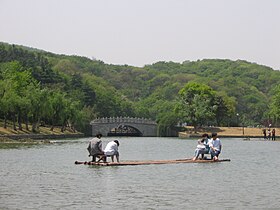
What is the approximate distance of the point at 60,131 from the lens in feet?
314

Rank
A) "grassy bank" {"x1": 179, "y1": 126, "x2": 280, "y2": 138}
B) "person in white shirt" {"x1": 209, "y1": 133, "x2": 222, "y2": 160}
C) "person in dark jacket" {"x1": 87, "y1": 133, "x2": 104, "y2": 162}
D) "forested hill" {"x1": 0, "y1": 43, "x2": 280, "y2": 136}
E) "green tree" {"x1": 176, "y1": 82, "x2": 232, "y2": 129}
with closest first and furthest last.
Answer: "person in dark jacket" {"x1": 87, "y1": 133, "x2": 104, "y2": 162}, "person in white shirt" {"x1": 209, "y1": 133, "x2": 222, "y2": 160}, "forested hill" {"x1": 0, "y1": 43, "x2": 280, "y2": 136}, "grassy bank" {"x1": 179, "y1": 126, "x2": 280, "y2": 138}, "green tree" {"x1": 176, "y1": 82, "x2": 232, "y2": 129}

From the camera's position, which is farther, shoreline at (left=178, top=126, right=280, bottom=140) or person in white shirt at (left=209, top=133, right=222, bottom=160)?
shoreline at (left=178, top=126, right=280, bottom=140)

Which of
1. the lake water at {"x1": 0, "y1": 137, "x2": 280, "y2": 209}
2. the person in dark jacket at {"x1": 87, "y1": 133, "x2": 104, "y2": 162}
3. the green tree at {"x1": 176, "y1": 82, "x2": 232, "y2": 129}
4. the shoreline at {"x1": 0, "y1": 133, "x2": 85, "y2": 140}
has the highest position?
the green tree at {"x1": 176, "y1": 82, "x2": 232, "y2": 129}

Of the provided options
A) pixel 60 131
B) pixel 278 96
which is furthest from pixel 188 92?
pixel 60 131

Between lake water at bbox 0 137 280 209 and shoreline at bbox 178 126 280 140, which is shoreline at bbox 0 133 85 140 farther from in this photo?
lake water at bbox 0 137 280 209

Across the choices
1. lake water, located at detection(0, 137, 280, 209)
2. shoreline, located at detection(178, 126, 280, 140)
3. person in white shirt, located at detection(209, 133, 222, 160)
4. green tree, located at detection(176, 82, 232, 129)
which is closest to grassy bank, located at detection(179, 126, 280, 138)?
shoreline, located at detection(178, 126, 280, 140)

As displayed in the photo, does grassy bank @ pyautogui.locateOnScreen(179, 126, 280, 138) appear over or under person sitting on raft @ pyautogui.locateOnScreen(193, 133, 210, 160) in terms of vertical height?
over

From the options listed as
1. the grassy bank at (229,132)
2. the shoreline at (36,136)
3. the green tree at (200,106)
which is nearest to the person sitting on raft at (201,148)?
the shoreline at (36,136)

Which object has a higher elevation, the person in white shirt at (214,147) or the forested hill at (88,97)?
the forested hill at (88,97)

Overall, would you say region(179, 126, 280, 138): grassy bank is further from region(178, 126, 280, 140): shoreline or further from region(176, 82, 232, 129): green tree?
region(176, 82, 232, 129): green tree

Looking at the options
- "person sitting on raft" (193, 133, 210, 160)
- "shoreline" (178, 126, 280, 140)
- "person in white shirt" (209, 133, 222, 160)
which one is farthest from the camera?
"shoreline" (178, 126, 280, 140)

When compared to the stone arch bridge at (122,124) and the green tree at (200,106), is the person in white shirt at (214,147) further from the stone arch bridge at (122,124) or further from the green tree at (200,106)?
the stone arch bridge at (122,124)

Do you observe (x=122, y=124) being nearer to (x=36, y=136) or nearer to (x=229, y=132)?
(x=229, y=132)

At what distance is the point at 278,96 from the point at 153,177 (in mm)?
83628
